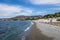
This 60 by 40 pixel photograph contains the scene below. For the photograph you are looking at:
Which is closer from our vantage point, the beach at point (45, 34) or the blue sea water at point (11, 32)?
the beach at point (45, 34)

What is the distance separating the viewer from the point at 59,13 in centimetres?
19788

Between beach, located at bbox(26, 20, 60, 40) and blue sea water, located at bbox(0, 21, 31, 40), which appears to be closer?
beach, located at bbox(26, 20, 60, 40)

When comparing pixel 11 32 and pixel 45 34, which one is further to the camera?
pixel 11 32

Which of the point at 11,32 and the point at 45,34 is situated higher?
the point at 45,34
